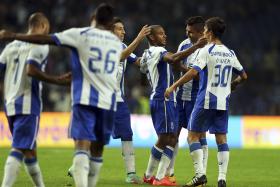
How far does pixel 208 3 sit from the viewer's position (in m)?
28.3

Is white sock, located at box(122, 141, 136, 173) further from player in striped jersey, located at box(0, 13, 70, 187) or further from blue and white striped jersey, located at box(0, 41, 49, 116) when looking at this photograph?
blue and white striped jersey, located at box(0, 41, 49, 116)

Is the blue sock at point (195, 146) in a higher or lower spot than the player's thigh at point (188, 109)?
lower

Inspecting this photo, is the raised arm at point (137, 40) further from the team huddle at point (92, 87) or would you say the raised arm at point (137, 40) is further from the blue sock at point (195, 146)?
the blue sock at point (195, 146)

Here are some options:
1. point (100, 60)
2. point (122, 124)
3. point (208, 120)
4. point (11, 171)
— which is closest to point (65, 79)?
point (100, 60)

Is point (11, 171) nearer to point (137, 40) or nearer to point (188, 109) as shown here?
point (137, 40)

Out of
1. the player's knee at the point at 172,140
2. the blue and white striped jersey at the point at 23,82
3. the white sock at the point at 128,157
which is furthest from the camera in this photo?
the white sock at the point at 128,157

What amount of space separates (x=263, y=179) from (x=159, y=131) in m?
2.17

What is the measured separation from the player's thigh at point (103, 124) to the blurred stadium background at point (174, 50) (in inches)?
393

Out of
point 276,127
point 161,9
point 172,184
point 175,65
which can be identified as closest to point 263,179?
point 172,184

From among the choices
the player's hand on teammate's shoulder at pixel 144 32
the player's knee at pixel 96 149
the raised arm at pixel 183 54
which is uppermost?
the player's hand on teammate's shoulder at pixel 144 32

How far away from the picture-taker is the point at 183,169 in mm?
13516

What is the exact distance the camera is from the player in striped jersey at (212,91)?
32.2 ft

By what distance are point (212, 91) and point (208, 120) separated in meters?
0.41

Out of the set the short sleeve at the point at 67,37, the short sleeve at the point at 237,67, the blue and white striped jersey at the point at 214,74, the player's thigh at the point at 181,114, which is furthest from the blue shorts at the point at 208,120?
the short sleeve at the point at 67,37
